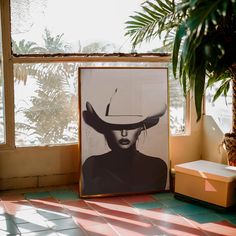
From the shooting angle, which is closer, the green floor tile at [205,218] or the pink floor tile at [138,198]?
the green floor tile at [205,218]

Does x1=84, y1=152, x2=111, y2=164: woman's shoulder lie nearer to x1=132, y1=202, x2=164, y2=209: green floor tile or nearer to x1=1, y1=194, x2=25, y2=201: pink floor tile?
x1=132, y1=202, x2=164, y2=209: green floor tile

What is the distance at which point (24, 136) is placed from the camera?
3.54m

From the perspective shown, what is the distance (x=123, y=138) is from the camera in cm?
349

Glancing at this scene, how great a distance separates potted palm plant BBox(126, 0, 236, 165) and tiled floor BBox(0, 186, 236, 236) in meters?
0.58

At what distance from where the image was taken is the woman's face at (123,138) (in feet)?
11.4

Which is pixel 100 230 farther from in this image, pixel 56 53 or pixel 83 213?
pixel 56 53

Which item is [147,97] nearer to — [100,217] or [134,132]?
[134,132]

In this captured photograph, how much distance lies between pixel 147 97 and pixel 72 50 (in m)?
0.74

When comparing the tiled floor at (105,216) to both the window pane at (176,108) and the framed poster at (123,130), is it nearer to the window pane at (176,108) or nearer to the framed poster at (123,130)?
the framed poster at (123,130)

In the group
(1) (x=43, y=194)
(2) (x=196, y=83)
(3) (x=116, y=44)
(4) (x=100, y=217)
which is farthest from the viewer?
(3) (x=116, y=44)

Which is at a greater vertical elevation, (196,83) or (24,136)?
(196,83)

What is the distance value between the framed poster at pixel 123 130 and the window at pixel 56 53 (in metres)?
0.21

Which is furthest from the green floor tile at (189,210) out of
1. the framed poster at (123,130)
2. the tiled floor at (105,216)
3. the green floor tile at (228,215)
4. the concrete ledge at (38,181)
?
the concrete ledge at (38,181)

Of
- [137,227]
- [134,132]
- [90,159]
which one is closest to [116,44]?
[134,132]
